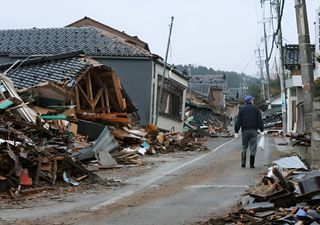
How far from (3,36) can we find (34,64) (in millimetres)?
14241

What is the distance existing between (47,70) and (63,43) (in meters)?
12.1

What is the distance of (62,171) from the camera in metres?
11.0

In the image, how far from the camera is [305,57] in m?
14.0

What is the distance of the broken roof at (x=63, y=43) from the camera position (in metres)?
28.8

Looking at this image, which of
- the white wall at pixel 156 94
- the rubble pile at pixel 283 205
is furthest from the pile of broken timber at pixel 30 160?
the white wall at pixel 156 94

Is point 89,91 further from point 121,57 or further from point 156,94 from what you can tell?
point 156,94

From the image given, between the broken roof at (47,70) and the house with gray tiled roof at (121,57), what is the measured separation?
671cm

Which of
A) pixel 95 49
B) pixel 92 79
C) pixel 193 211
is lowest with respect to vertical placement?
pixel 193 211

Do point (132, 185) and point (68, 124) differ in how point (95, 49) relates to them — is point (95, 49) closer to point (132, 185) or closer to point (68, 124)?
point (68, 124)

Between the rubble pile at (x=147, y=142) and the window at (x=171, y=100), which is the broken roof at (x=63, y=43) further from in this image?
the rubble pile at (x=147, y=142)

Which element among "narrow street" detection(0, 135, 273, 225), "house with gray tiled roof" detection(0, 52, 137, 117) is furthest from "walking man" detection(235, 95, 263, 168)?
"house with gray tiled roof" detection(0, 52, 137, 117)

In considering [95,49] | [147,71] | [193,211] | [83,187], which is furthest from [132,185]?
[95,49]

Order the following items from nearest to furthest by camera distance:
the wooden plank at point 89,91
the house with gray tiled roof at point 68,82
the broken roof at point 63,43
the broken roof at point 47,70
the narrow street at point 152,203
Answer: the narrow street at point 152,203
the house with gray tiled roof at point 68,82
the broken roof at point 47,70
the wooden plank at point 89,91
the broken roof at point 63,43

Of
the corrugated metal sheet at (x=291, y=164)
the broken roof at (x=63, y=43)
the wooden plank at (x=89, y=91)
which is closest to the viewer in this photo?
the corrugated metal sheet at (x=291, y=164)
